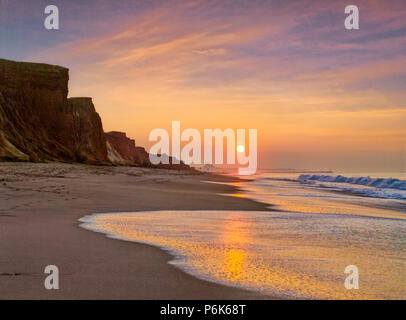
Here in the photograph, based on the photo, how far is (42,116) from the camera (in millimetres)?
A: 47375

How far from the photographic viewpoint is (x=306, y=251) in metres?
5.02

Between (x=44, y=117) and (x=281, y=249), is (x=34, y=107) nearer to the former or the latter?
(x=44, y=117)

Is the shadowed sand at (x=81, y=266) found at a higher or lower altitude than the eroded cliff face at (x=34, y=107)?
lower

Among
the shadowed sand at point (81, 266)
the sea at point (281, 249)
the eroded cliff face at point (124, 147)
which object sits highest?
the eroded cliff face at point (124, 147)

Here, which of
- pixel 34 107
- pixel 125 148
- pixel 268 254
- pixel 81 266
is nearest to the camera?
pixel 81 266

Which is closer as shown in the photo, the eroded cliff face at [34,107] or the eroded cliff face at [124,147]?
the eroded cliff face at [34,107]

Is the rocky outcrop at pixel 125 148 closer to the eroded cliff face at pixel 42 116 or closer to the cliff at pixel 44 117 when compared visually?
the cliff at pixel 44 117

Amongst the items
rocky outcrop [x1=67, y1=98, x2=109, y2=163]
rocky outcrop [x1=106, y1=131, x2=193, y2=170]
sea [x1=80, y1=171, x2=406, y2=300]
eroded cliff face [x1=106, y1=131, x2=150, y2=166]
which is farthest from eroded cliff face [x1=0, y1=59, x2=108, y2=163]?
eroded cliff face [x1=106, y1=131, x2=150, y2=166]

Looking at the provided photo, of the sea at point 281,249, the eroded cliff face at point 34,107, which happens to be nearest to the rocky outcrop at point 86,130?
the eroded cliff face at point 34,107

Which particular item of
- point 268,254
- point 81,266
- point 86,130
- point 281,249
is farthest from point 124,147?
point 81,266

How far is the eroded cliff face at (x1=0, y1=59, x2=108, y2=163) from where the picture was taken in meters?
40.4

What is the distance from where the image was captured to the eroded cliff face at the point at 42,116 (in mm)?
40406
